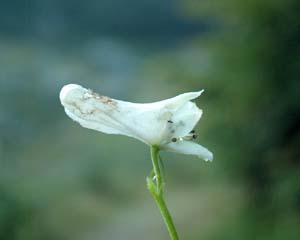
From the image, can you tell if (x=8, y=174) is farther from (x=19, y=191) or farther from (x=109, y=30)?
(x=109, y=30)

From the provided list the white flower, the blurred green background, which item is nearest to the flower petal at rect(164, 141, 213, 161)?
the white flower

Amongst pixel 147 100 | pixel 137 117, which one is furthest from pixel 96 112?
pixel 147 100

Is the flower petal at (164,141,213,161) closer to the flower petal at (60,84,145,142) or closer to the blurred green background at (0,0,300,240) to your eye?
the flower petal at (60,84,145,142)

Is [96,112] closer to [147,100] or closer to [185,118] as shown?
[185,118]

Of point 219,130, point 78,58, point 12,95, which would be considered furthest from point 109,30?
point 219,130

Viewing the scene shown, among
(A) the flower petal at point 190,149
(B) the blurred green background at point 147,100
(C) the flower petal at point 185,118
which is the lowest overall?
(A) the flower petal at point 190,149

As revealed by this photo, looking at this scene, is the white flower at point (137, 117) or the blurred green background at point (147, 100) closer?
the white flower at point (137, 117)

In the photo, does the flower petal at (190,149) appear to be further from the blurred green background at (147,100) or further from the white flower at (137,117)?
the blurred green background at (147,100)

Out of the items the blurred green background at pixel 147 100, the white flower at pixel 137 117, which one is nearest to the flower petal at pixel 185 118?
the white flower at pixel 137 117

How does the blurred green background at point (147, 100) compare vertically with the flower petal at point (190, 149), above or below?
above
